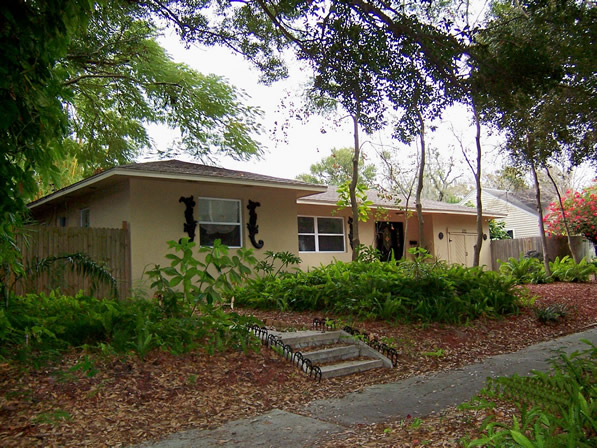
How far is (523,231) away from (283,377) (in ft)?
98.4

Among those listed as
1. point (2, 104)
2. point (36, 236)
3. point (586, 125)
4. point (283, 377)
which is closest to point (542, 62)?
point (586, 125)

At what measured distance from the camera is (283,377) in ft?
20.0

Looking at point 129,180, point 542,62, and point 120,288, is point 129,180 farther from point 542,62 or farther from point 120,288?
point 542,62

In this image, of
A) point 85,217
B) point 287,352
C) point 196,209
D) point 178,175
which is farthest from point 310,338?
point 85,217

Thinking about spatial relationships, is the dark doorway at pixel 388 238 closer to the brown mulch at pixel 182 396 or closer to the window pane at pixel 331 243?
the window pane at pixel 331 243

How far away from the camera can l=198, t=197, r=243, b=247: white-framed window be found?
41.8 feet

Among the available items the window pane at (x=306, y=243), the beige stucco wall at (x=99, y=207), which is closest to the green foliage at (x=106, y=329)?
the beige stucco wall at (x=99, y=207)

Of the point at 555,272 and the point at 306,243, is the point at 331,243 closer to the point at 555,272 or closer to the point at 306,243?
the point at 306,243

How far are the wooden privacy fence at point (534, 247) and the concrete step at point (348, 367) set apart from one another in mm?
14897

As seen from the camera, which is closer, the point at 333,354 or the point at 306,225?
the point at 333,354

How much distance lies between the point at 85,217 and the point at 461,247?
1474 cm

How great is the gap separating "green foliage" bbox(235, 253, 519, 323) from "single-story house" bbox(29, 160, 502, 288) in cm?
246

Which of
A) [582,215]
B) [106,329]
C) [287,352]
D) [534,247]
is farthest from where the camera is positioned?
[534,247]

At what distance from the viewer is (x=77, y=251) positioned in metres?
10.2
